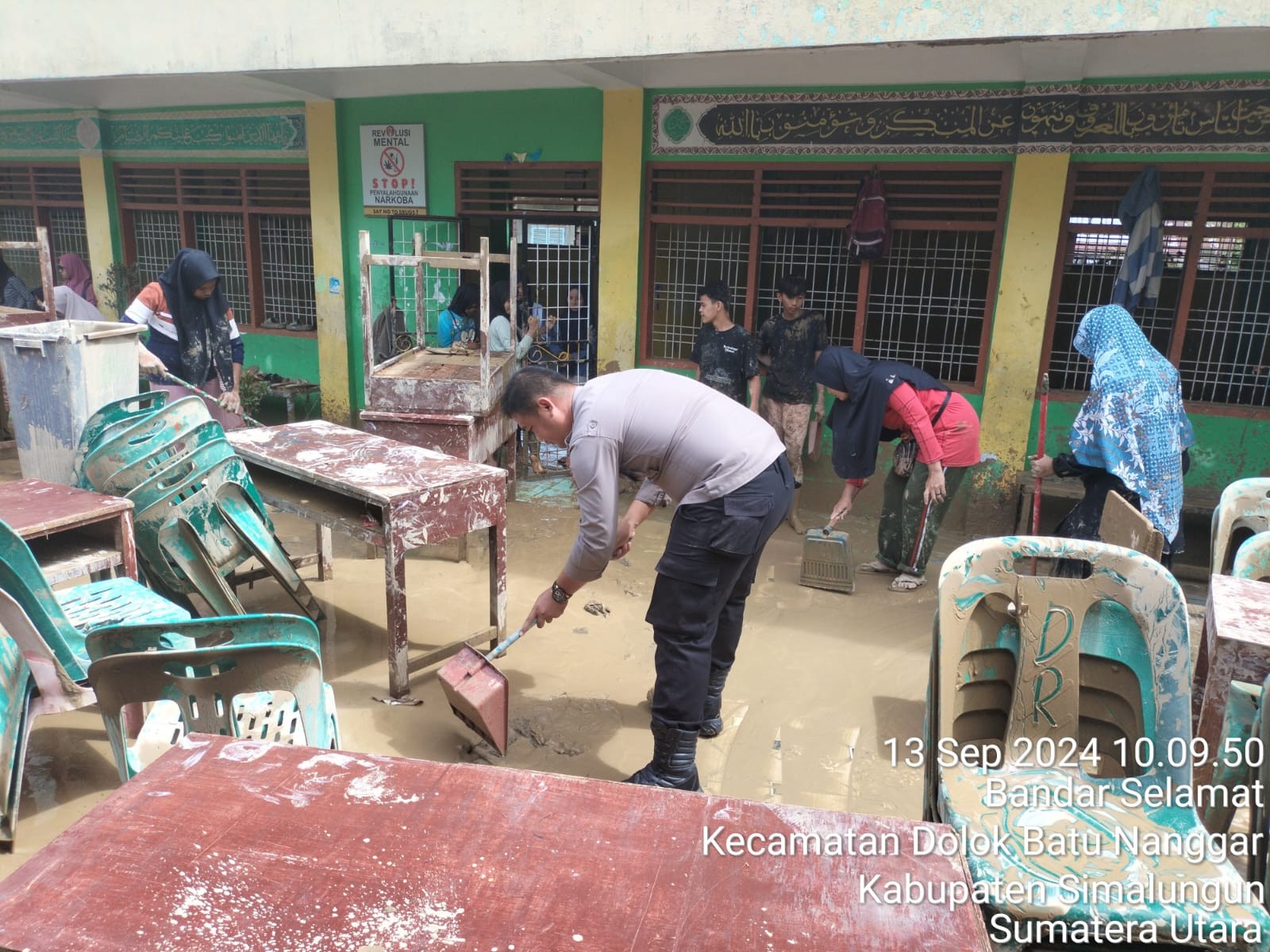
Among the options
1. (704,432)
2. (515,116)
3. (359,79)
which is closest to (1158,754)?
(704,432)

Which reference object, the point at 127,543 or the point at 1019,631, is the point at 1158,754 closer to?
the point at 1019,631

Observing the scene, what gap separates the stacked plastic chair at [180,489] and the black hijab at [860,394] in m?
3.03

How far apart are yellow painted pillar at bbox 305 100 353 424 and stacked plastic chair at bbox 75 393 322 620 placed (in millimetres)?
4371

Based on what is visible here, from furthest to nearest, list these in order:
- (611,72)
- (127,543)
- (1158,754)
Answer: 1. (611,72)
2. (127,543)
3. (1158,754)

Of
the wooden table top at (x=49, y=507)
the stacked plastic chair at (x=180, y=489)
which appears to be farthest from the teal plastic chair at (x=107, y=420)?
the wooden table top at (x=49, y=507)

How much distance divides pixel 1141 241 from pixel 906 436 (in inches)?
84.3

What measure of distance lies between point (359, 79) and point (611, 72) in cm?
254

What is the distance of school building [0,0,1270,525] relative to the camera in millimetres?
5207

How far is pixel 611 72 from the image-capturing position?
6188 millimetres

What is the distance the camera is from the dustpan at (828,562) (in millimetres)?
4883

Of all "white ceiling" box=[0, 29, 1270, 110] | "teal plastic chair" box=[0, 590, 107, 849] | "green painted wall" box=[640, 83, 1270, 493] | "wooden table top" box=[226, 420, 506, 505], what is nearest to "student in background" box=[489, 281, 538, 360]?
"white ceiling" box=[0, 29, 1270, 110]

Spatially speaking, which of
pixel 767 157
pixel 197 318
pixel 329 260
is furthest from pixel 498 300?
pixel 767 157

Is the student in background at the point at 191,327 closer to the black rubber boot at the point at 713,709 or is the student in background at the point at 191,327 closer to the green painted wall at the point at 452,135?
the green painted wall at the point at 452,135

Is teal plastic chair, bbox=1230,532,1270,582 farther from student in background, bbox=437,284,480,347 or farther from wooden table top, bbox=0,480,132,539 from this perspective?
student in background, bbox=437,284,480,347
